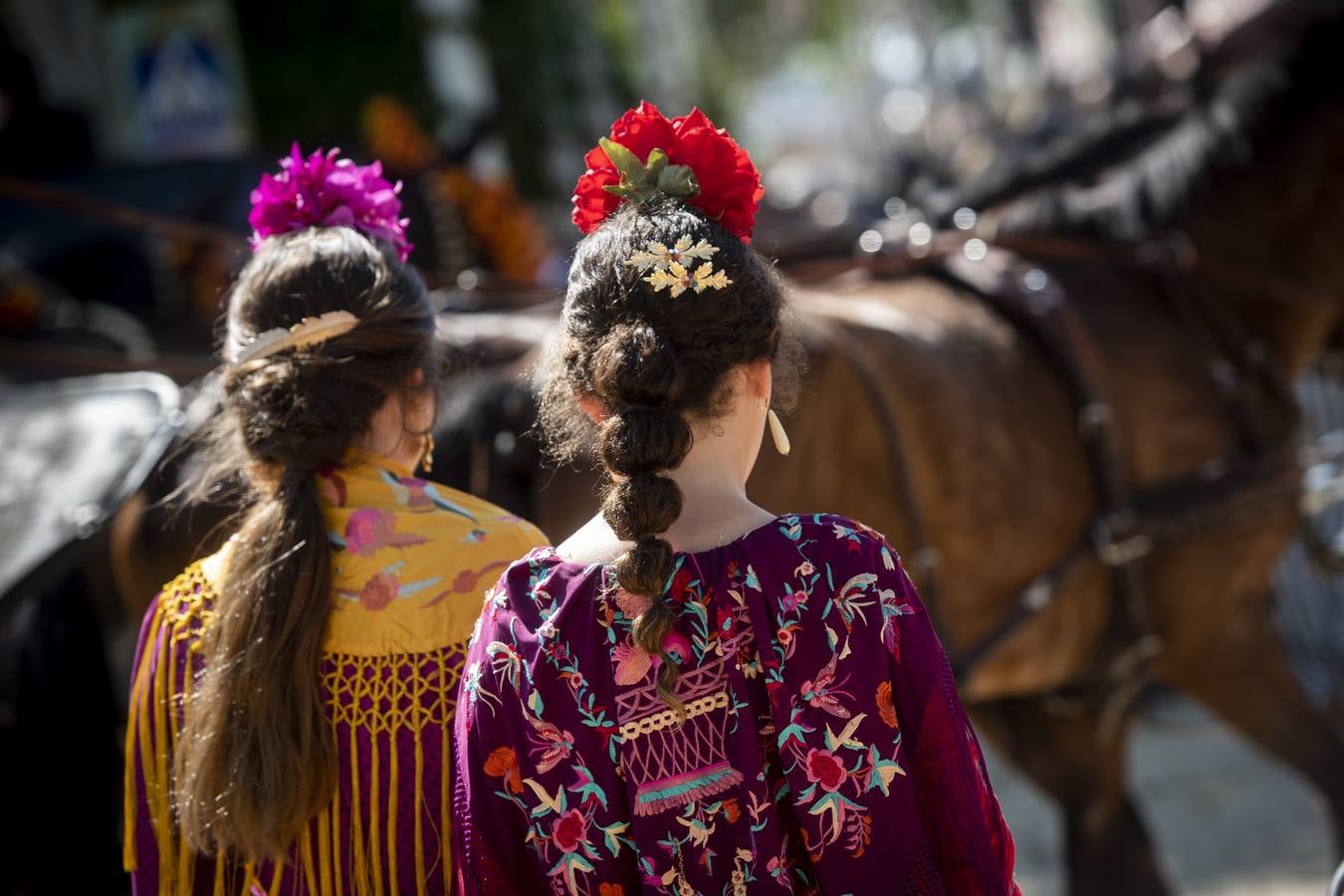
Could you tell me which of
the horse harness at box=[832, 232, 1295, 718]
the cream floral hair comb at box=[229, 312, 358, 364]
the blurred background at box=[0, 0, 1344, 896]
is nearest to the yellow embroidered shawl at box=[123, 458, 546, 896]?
the cream floral hair comb at box=[229, 312, 358, 364]

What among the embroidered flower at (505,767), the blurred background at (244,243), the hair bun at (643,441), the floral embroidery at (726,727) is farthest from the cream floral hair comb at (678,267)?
the blurred background at (244,243)

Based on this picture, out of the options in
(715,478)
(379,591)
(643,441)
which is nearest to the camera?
(643,441)

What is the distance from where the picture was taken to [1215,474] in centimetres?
336

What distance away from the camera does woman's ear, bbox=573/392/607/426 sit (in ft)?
4.48

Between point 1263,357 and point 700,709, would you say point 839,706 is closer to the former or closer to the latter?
point 700,709

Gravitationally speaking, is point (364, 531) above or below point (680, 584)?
above

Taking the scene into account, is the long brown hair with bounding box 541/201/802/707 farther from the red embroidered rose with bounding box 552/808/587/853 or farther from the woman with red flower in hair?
the red embroidered rose with bounding box 552/808/587/853

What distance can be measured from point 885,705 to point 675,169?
0.58 metres

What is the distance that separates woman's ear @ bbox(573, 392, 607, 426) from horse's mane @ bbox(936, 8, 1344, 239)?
8.91 feet

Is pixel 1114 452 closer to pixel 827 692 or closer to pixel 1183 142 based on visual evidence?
pixel 1183 142

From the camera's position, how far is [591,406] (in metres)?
1.37

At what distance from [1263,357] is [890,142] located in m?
15.5

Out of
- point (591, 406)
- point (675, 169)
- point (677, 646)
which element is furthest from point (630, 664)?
point (675, 169)

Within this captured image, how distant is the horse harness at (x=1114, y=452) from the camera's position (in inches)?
128
